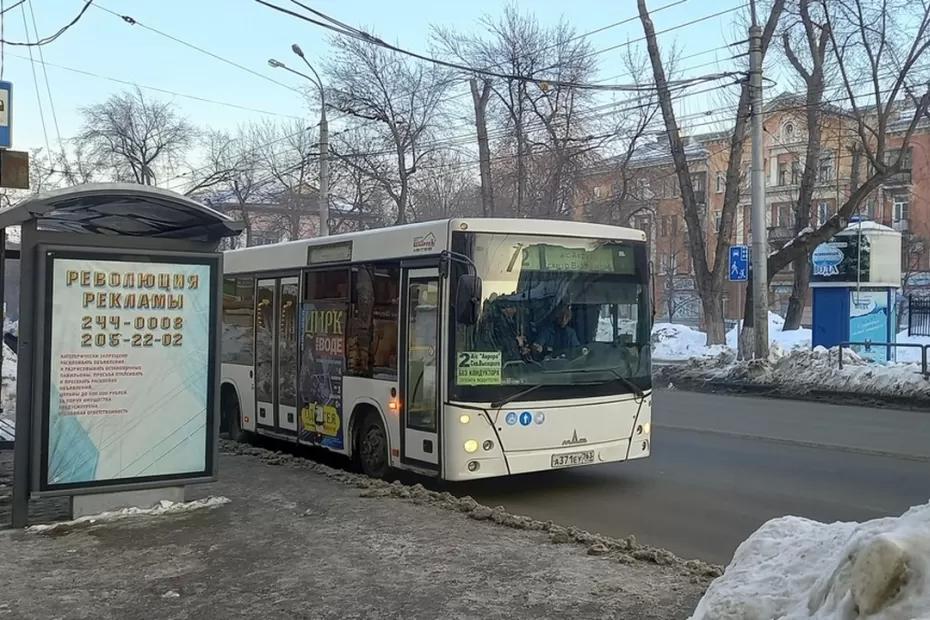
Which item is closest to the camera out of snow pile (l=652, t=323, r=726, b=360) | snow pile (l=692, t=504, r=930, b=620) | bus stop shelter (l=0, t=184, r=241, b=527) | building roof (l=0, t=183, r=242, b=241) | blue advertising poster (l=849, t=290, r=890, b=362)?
snow pile (l=692, t=504, r=930, b=620)

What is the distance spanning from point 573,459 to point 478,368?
1.39 meters

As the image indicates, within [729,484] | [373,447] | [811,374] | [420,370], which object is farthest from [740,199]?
[420,370]

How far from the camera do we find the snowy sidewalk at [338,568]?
215 inches

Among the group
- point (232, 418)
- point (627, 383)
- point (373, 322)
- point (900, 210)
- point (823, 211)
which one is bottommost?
point (232, 418)

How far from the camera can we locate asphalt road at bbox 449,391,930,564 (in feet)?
27.2

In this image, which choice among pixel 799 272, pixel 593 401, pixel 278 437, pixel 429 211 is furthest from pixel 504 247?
pixel 429 211

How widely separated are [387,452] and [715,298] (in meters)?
20.3

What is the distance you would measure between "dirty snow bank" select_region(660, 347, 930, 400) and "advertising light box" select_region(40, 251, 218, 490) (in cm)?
1427

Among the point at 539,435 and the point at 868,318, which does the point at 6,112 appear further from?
the point at 868,318

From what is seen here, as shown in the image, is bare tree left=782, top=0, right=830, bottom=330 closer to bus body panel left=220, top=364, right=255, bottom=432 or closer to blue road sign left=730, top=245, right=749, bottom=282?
blue road sign left=730, top=245, right=749, bottom=282

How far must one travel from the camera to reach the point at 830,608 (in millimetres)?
3869

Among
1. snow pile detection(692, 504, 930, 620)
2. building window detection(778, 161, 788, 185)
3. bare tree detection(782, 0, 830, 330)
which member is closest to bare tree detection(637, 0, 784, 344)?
bare tree detection(782, 0, 830, 330)

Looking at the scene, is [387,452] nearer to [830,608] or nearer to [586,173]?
[830,608]

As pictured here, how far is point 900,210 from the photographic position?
57281 millimetres
